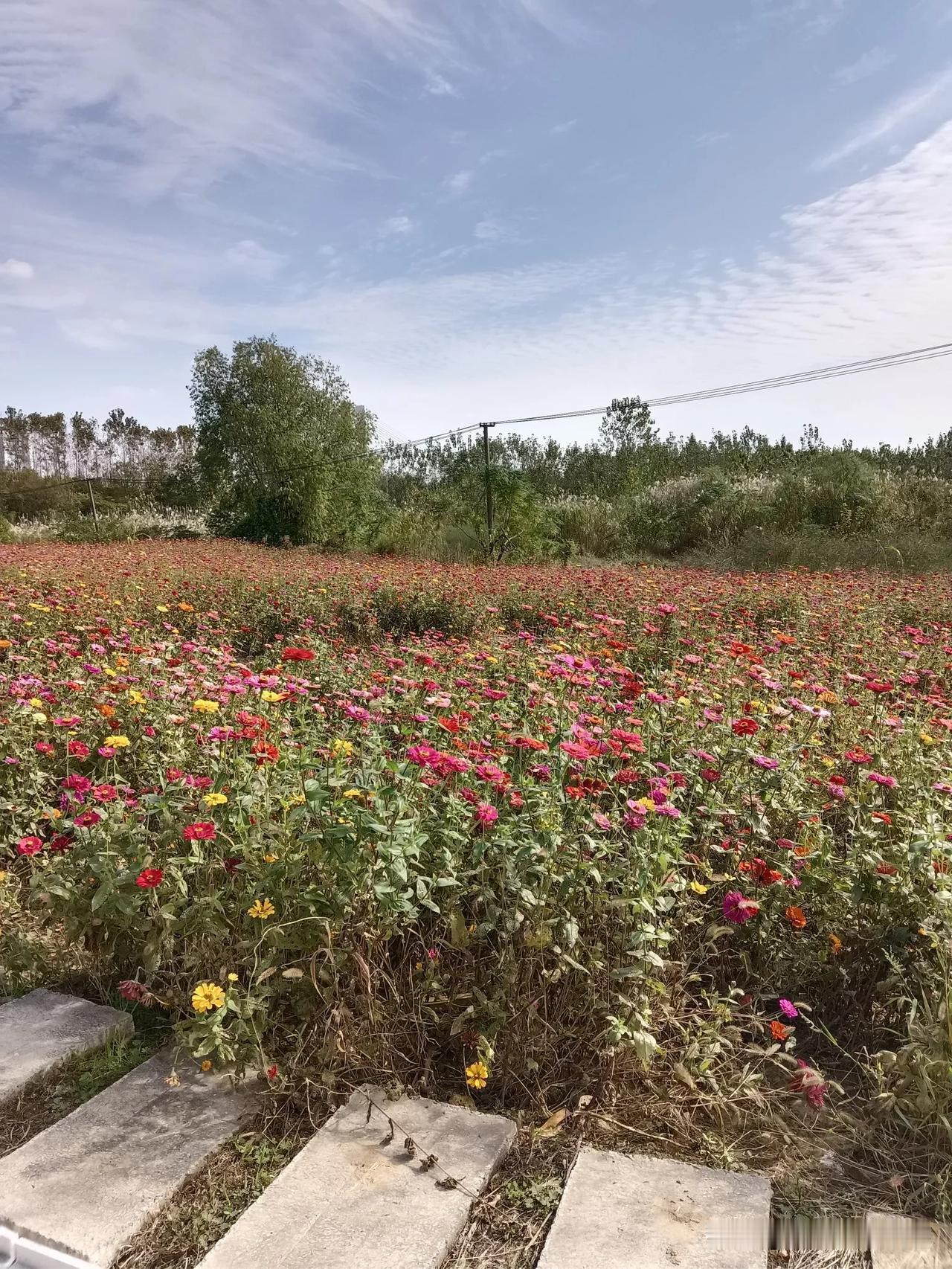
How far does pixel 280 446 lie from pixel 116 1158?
20360 millimetres

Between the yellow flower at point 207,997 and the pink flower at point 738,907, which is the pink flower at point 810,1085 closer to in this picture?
the pink flower at point 738,907

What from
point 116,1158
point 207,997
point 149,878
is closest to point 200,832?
point 149,878

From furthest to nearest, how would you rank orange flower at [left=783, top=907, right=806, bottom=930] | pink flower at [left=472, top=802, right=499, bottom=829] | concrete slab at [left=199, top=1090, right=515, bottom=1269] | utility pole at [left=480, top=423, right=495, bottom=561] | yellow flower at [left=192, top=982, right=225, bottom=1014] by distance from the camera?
1. utility pole at [left=480, top=423, right=495, bottom=561]
2. orange flower at [left=783, top=907, right=806, bottom=930]
3. pink flower at [left=472, top=802, right=499, bottom=829]
4. yellow flower at [left=192, top=982, right=225, bottom=1014]
5. concrete slab at [left=199, top=1090, right=515, bottom=1269]

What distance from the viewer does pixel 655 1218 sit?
59.3 inches

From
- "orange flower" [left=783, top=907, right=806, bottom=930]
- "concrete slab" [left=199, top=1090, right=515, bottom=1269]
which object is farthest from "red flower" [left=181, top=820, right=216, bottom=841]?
"orange flower" [left=783, top=907, right=806, bottom=930]

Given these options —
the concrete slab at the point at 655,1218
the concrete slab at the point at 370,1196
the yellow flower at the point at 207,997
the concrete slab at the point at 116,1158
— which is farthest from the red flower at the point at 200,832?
the concrete slab at the point at 655,1218

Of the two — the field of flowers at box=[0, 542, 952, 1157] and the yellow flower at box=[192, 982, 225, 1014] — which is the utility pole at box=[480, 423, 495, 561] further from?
the yellow flower at box=[192, 982, 225, 1014]

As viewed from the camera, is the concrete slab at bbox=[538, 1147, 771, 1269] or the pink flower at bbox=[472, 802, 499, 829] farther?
the pink flower at bbox=[472, 802, 499, 829]

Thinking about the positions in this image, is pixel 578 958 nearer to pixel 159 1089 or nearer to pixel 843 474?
pixel 159 1089

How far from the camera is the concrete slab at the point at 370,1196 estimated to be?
142 cm

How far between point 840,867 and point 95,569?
8208mm

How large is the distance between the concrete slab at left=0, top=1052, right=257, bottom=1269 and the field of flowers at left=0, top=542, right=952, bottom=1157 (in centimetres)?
11

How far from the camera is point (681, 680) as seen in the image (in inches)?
142

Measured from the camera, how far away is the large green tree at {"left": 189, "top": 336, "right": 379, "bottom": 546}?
67.7 ft
